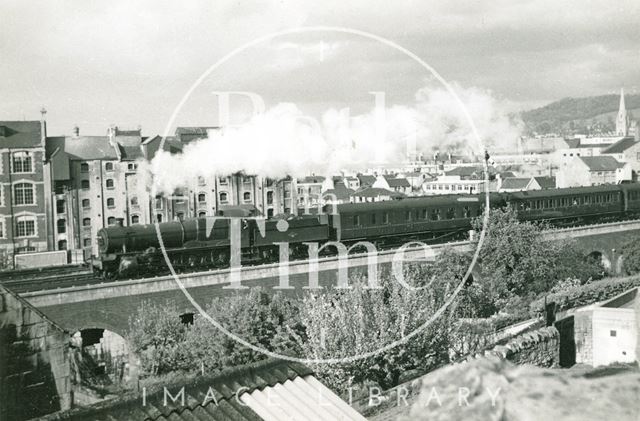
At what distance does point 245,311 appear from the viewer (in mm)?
24406

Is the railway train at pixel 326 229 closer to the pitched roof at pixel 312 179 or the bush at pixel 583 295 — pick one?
the bush at pixel 583 295

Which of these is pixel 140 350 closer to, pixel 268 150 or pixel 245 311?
pixel 245 311

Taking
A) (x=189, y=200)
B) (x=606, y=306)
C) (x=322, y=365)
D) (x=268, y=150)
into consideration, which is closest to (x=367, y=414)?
(x=322, y=365)

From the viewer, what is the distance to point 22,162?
45.8 meters

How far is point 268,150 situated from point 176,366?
74.8 feet

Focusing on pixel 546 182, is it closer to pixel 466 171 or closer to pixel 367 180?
pixel 466 171

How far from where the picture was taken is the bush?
28234 mm

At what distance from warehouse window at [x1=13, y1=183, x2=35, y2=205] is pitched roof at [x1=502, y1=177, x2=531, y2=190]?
4885 cm

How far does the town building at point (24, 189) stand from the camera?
146 feet

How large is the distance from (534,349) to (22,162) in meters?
39.4

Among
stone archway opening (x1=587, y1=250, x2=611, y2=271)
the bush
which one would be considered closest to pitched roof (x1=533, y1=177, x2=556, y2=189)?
stone archway opening (x1=587, y1=250, x2=611, y2=271)

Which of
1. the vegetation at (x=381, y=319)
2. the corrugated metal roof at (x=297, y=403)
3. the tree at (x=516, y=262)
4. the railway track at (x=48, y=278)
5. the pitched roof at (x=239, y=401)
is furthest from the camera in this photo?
the tree at (x=516, y=262)

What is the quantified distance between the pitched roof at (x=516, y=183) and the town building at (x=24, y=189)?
48.1 m

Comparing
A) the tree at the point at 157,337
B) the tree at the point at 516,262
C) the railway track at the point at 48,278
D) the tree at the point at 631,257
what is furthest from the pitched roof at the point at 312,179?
the tree at the point at 157,337
